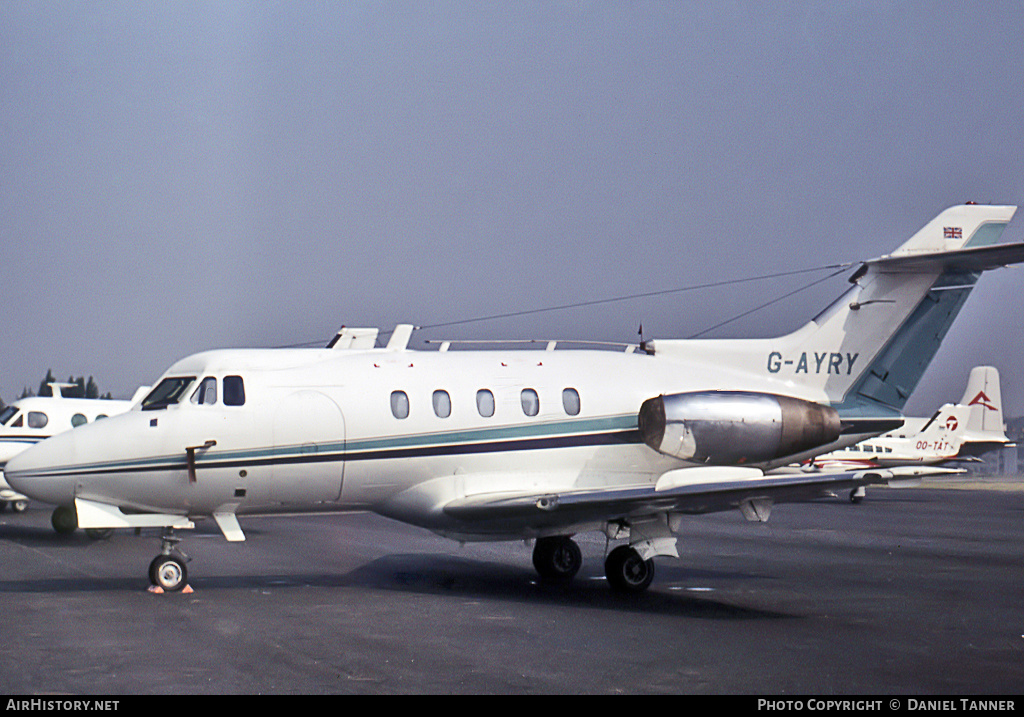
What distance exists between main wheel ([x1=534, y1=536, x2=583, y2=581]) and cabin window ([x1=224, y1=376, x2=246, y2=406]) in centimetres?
510

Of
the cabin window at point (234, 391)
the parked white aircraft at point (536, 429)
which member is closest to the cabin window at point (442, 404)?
the parked white aircraft at point (536, 429)

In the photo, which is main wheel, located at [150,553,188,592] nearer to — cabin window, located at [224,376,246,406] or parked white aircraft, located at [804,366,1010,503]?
cabin window, located at [224,376,246,406]

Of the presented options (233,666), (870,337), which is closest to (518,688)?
(233,666)

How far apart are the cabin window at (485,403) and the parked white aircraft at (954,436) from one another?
108 feet

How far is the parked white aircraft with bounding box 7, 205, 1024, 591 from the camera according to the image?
1360cm

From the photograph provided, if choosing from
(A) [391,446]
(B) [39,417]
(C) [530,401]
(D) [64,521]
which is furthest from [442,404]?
(B) [39,417]

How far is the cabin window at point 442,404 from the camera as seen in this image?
48.7 feet

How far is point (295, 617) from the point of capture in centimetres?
1192

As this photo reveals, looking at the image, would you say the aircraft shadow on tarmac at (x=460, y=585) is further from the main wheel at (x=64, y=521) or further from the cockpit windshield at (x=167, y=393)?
the main wheel at (x=64, y=521)

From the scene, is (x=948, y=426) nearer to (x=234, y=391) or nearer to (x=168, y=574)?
(x=234, y=391)

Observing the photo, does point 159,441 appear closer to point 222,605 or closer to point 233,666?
point 222,605

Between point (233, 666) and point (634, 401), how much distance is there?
816cm

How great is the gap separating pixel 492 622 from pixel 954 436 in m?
44.1

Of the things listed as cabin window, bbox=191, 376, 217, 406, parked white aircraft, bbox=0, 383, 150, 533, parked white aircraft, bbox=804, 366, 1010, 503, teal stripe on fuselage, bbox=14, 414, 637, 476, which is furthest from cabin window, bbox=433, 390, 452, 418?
parked white aircraft, bbox=804, 366, 1010, 503
